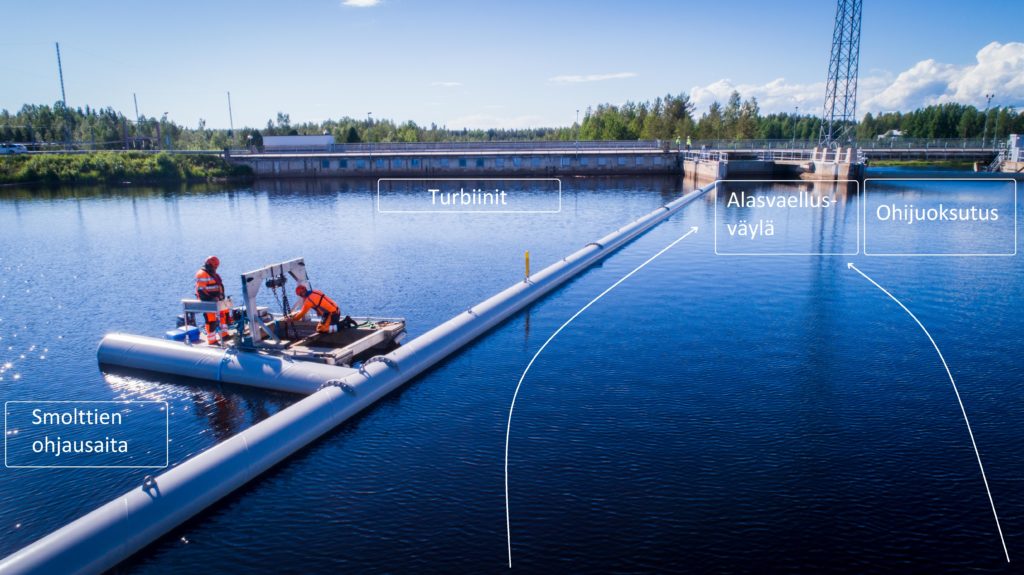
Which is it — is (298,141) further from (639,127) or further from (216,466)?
(216,466)

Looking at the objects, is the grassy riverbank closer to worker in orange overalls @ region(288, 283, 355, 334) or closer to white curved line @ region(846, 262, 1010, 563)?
worker in orange overalls @ region(288, 283, 355, 334)

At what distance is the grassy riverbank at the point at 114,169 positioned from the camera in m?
95.3

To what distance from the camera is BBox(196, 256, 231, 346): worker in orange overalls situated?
71.0 ft

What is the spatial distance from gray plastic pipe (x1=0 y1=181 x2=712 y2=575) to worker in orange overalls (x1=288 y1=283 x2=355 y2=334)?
7.87 feet

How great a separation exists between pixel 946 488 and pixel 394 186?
90.4 m

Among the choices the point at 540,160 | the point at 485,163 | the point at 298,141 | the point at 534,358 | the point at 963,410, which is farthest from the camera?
the point at 298,141

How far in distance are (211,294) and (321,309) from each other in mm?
3941

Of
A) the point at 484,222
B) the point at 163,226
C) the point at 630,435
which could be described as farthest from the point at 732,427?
the point at 163,226

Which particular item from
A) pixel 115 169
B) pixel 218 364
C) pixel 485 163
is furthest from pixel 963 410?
pixel 115 169

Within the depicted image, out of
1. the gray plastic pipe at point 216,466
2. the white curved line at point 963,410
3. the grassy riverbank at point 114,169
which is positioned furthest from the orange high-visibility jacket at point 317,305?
the grassy riverbank at point 114,169

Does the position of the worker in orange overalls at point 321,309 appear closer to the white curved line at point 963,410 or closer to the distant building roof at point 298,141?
the white curved line at point 963,410

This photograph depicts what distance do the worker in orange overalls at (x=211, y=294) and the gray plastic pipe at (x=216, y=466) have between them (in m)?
1.33

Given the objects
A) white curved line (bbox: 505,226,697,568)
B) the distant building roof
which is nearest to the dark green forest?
the distant building roof

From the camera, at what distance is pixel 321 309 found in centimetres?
2117
